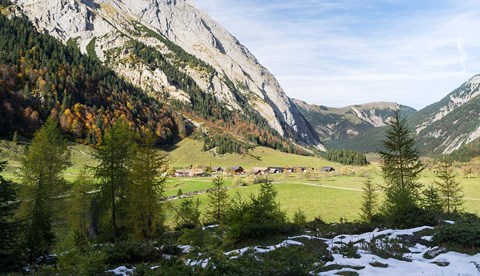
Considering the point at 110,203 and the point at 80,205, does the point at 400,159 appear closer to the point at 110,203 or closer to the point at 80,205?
the point at 110,203

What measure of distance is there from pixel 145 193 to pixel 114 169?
359cm

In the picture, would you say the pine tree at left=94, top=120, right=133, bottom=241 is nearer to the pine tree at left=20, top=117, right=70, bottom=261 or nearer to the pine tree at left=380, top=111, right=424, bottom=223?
the pine tree at left=20, top=117, right=70, bottom=261

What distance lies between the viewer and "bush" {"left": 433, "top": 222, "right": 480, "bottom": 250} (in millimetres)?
12828

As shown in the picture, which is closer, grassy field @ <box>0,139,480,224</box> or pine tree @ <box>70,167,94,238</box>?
pine tree @ <box>70,167,94,238</box>

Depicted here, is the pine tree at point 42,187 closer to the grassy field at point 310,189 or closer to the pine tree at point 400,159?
the grassy field at point 310,189

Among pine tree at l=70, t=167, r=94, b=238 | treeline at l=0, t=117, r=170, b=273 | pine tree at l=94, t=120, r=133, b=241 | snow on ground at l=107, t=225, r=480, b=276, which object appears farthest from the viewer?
Answer: pine tree at l=70, t=167, r=94, b=238

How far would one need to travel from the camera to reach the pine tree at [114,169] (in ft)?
90.7

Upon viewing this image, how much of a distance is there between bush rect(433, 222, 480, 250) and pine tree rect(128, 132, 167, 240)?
22.6 m

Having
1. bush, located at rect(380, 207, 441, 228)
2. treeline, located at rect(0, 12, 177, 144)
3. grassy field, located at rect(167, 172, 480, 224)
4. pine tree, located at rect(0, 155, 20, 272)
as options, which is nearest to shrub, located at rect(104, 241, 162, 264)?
pine tree, located at rect(0, 155, 20, 272)

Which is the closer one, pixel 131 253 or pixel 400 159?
pixel 131 253

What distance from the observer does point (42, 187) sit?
82.7 feet

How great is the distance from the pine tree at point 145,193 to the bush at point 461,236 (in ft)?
74.2

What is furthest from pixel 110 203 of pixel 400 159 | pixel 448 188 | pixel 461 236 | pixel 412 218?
pixel 448 188

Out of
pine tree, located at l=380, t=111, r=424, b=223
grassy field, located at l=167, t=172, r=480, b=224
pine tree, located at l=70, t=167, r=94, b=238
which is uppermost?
pine tree, located at l=380, t=111, r=424, b=223
